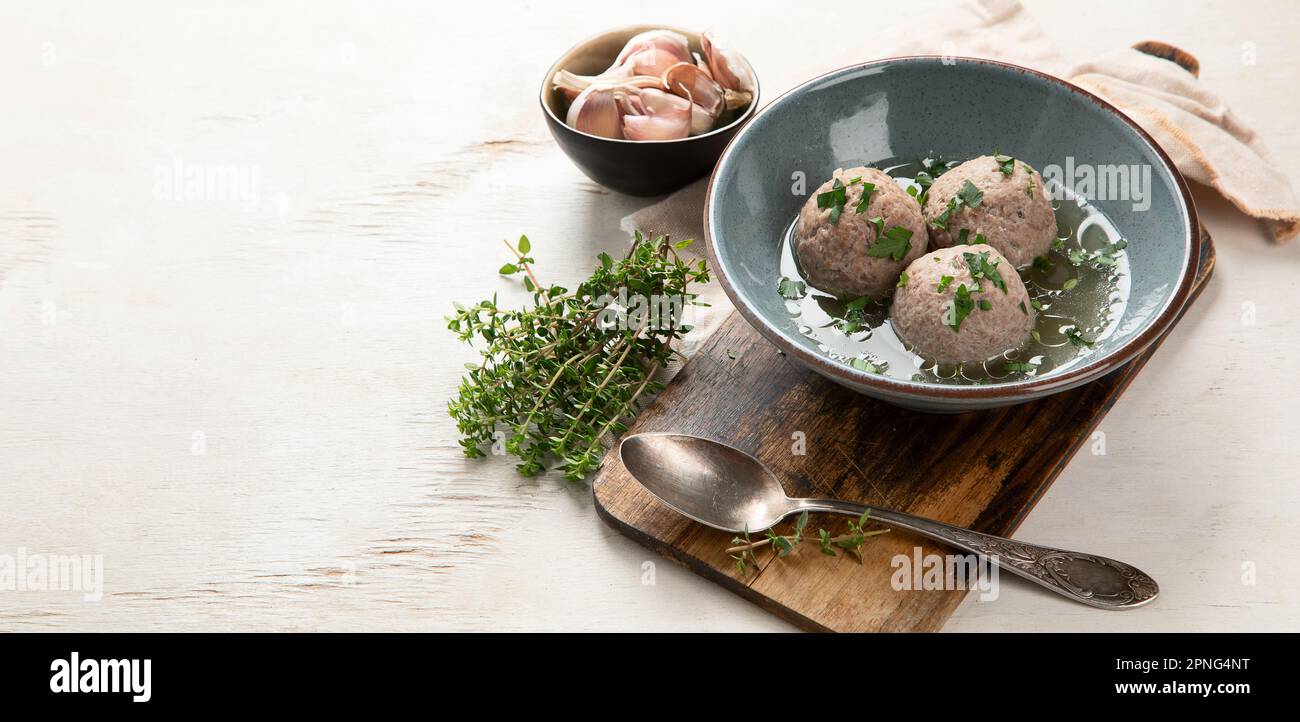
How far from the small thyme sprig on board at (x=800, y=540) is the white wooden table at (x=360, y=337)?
3.8 inches

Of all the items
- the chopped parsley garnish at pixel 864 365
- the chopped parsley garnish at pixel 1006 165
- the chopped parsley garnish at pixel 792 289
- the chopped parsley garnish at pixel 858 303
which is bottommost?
the chopped parsley garnish at pixel 864 365

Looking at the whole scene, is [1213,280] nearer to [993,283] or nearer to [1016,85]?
[1016,85]

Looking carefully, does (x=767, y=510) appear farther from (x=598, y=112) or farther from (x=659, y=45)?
(x=659, y=45)

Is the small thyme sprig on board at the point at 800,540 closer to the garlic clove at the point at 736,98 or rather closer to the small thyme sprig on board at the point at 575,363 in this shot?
the small thyme sprig on board at the point at 575,363

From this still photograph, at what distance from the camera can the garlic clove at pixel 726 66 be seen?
2.48m

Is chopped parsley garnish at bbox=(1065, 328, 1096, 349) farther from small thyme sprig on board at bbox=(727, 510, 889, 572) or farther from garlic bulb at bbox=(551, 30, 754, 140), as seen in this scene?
garlic bulb at bbox=(551, 30, 754, 140)

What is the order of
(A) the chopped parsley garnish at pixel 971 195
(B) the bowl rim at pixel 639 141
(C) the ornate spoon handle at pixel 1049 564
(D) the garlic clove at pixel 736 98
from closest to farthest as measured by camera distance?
1. (C) the ornate spoon handle at pixel 1049 564
2. (A) the chopped parsley garnish at pixel 971 195
3. (B) the bowl rim at pixel 639 141
4. (D) the garlic clove at pixel 736 98

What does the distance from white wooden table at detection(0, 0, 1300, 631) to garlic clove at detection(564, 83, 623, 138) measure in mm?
242

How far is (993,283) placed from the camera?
1912 mm

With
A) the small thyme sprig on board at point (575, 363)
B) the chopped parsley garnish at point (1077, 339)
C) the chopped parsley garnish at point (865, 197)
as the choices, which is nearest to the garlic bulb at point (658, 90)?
the small thyme sprig on board at point (575, 363)

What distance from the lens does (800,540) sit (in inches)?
75.2

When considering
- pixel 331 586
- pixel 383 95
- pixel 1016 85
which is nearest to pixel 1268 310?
pixel 1016 85

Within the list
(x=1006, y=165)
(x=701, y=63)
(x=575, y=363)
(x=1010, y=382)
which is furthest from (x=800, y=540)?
(x=701, y=63)

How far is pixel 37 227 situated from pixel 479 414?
1.36 m
